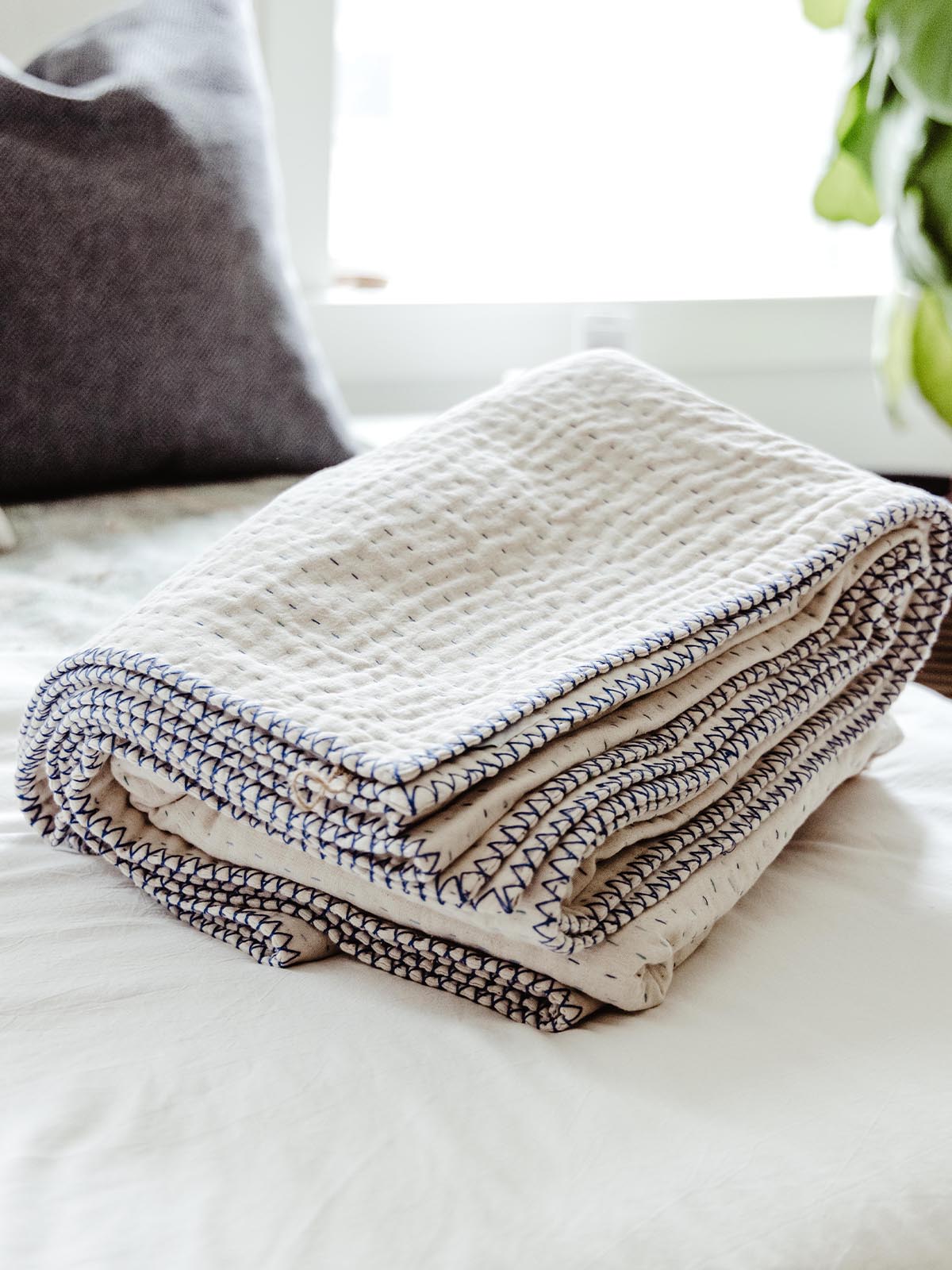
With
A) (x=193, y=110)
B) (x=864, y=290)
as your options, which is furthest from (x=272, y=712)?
(x=864, y=290)

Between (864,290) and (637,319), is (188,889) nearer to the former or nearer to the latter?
(637,319)

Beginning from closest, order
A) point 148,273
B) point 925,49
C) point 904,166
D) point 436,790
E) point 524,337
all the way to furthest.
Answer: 1. point 436,790
2. point 925,49
3. point 904,166
4. point 148,273
5. point 524,337

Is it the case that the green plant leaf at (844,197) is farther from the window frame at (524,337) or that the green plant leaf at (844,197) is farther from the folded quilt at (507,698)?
the window frame at (524,337)

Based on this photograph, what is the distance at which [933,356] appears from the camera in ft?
3.26

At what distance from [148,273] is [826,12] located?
63 centimetres

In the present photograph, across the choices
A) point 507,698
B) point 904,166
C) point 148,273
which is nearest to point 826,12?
point 904,166

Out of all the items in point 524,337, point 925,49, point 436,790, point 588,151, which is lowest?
point 524,337

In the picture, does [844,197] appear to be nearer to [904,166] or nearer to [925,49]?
[904,166]

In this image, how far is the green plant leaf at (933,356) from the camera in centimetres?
99

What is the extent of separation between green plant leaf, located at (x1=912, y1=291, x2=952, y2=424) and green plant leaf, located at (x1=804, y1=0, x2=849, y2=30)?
28cm

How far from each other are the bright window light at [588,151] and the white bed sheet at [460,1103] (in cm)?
144

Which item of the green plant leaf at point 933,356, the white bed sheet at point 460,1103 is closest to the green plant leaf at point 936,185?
the green plant leaf at point 933,356

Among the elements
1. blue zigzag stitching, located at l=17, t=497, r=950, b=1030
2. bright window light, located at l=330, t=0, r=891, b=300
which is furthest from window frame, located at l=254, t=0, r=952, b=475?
blue zigzag stitching, located at l=17, t=497, r=950, b=1030

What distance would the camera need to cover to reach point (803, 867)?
0.67 metres
